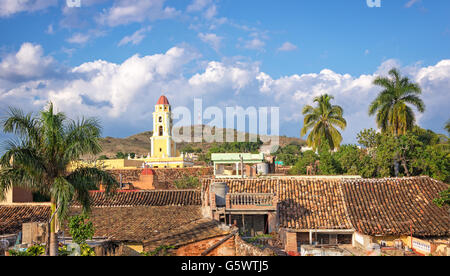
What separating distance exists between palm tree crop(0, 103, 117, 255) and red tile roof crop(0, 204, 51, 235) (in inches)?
552

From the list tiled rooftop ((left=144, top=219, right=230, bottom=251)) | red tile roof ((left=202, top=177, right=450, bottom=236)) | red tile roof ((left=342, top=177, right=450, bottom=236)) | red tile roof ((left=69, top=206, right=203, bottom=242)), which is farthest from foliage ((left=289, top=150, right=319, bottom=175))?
tiled rooftop ((left=144, top=219, right=230, bottom=251))

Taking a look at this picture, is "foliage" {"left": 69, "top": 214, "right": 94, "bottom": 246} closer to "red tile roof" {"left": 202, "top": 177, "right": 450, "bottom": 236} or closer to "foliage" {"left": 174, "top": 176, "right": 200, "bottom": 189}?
"red tile roof" {"left": 202, "top": 177, "right": 450, "bottom": 236}

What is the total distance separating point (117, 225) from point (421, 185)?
16.3m

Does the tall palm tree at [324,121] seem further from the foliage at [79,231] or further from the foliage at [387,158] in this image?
the foliage at [79,231]

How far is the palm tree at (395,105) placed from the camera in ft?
113

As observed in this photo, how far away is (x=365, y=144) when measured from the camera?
35.2 metres

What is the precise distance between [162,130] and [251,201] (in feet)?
160

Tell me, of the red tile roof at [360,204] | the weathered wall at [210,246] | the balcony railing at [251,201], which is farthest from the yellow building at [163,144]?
the weathered wall at [210,246]

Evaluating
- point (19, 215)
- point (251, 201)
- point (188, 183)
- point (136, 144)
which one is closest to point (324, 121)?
point (188, 183)

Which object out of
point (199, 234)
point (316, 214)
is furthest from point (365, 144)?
point (199, 234)

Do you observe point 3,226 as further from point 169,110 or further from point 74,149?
point 169,110

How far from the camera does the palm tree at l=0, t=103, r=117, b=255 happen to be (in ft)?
35.5

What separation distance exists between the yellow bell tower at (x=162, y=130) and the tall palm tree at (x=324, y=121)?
31.4 m
